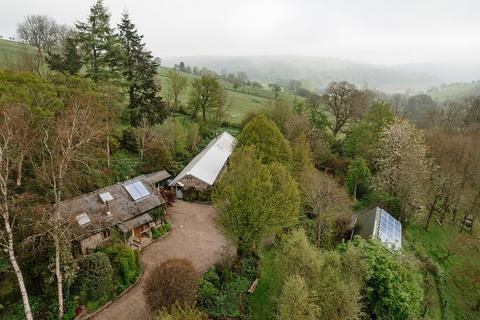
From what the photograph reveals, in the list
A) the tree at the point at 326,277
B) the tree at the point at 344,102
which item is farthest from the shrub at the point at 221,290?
the tree at the point at 344,102

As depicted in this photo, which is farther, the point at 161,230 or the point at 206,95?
the point at 206,95

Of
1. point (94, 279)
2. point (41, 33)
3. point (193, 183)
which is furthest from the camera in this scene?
point (41, 33)

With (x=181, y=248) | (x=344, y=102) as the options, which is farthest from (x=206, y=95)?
(x=181, y=248)

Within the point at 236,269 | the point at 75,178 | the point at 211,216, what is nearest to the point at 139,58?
the point at 75,178

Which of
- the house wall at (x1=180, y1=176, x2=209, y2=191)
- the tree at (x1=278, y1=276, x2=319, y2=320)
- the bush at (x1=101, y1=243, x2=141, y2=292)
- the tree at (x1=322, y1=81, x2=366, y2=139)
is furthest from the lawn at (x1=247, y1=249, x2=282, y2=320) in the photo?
the tree at (x1=322, y1=81, x2=366, y2=139)

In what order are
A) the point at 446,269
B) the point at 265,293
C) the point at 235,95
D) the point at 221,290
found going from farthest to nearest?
the point at 235,95
the point at 446,269
the point at 265,293
the point at 221,290

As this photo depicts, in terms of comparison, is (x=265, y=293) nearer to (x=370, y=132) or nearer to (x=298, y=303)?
(x=298, y=303)

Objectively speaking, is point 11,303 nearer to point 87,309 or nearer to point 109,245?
point 87,309
